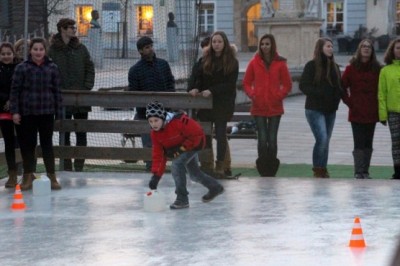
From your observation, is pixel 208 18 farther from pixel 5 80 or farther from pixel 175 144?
pixel 175 144

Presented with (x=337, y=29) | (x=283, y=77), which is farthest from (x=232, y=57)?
(x=337, y=29)

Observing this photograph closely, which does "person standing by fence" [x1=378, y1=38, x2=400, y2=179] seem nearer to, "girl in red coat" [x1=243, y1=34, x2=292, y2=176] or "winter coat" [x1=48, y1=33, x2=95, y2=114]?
"girl in red coat" [x1=243, y1=34, x2=292, y2=176]

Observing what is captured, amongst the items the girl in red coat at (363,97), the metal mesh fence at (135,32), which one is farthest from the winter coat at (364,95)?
the metal mesh fence at (135,32)

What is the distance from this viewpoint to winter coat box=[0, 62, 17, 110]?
13680mm

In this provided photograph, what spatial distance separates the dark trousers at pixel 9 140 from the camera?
544 inches

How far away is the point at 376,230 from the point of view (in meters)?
10.8

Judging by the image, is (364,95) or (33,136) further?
(364,95)

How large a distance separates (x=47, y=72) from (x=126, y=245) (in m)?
3.72

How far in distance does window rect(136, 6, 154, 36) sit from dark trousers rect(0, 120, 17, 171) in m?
3.13

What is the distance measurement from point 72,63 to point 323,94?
131 inches

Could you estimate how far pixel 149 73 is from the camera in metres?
15.3

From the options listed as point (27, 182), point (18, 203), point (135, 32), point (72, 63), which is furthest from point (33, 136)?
point (135, 32)

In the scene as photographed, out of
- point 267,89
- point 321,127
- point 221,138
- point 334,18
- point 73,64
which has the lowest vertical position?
point 334,18

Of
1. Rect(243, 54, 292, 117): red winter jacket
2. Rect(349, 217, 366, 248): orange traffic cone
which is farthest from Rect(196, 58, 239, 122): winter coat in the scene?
Rect(349, 217, 366, 248): orange traffic cone
